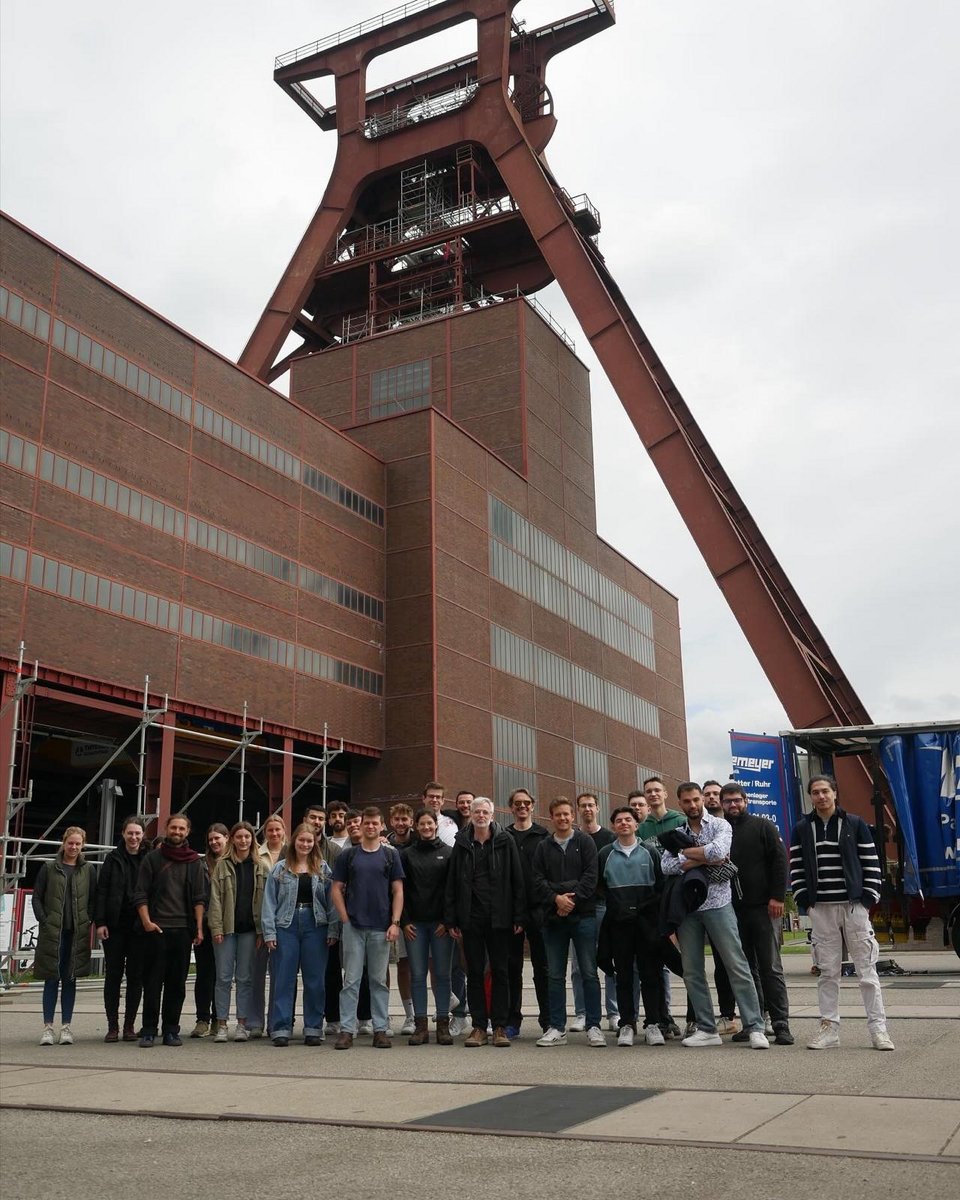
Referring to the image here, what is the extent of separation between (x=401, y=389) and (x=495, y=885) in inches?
1890

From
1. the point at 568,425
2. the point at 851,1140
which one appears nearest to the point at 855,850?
the point at 851,1140

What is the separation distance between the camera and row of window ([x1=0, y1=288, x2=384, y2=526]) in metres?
31.8

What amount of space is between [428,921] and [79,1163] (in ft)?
16.6

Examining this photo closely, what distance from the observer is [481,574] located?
48500 millimetres

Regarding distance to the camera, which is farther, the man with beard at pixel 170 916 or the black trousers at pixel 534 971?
the man with beard at pixel 170 916

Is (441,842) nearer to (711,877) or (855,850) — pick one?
(711,877)

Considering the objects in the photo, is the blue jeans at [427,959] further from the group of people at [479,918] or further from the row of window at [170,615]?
the row of window at [170,615]

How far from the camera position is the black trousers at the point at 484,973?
9.54m

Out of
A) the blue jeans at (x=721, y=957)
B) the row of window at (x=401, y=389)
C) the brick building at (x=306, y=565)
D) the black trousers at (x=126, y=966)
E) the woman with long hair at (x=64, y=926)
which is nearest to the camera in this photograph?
the blue jeans at (x=721, y=957)

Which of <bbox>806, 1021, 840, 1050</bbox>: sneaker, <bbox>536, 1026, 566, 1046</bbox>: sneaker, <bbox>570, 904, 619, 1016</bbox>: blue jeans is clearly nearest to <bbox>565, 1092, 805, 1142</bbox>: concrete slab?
<bbox>806, 1021, 840, 1050</bbox>: sneaker

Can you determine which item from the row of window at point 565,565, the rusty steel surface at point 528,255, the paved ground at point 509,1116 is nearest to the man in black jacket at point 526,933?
the paved ground at point 509,1116

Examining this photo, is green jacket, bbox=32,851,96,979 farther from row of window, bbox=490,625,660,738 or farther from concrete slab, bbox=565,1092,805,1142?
row of window, bbox=490,625,660,738

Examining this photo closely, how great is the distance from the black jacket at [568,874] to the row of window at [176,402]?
26.6 meters

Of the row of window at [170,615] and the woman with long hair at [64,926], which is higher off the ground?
the row of window at [170,615]
